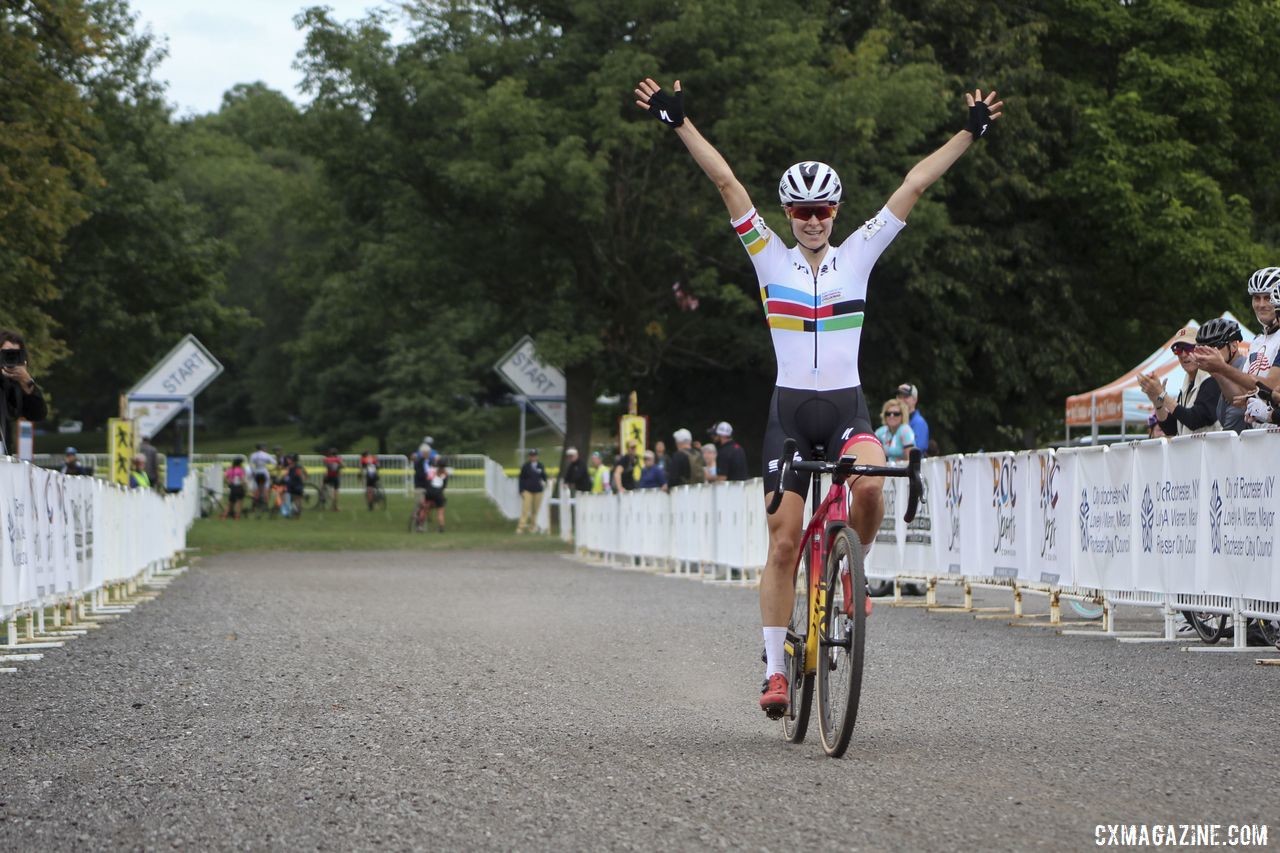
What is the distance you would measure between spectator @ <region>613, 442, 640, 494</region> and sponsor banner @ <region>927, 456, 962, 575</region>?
1540 cm

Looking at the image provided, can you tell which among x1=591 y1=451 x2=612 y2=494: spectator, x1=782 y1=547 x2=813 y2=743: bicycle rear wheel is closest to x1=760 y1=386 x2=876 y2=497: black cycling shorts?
x1=782 y1=547 x2=813 y2=743: bicycle rear wheel

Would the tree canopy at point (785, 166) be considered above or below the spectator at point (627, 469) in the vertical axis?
above

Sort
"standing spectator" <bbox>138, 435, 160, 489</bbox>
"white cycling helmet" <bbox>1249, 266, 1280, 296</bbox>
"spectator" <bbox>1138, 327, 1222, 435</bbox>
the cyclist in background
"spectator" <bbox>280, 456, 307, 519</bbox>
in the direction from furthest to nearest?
the cyclist in background → "spectator" <bbox>280, 456, 307, 519</bbox> → "standing spectator" <bbox>138, 435, 160, 489</bbox> → "spectator" <bbox>1138, 327, 1222, 435</bbox> → "white cycling helmet" <bbox>1249, 266, 1280, 296</bbox>

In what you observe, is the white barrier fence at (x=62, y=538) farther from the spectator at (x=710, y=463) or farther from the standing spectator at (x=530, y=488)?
the standing spectator at (x=530, y=488)

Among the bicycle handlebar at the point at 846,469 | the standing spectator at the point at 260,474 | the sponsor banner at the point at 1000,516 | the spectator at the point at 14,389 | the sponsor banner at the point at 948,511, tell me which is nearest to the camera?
the bicycle handlebar at the point at 846,469

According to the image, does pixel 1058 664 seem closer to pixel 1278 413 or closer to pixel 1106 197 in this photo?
pixel 1278 413

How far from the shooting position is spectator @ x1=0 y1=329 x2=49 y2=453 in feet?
41.7

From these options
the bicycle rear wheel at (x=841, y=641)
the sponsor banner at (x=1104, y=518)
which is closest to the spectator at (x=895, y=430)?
the sponsor banner at (x=1104, y=518)

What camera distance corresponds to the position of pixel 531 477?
43.2 metres

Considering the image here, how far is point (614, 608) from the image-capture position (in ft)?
56.5

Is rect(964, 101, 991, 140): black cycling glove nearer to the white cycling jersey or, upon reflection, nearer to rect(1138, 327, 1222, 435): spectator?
the white cycling jersey

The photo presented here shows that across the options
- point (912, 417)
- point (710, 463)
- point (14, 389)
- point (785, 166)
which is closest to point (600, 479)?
point (785, 166)

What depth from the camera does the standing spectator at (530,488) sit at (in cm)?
4306

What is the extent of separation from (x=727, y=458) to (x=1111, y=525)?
12.8 meters
